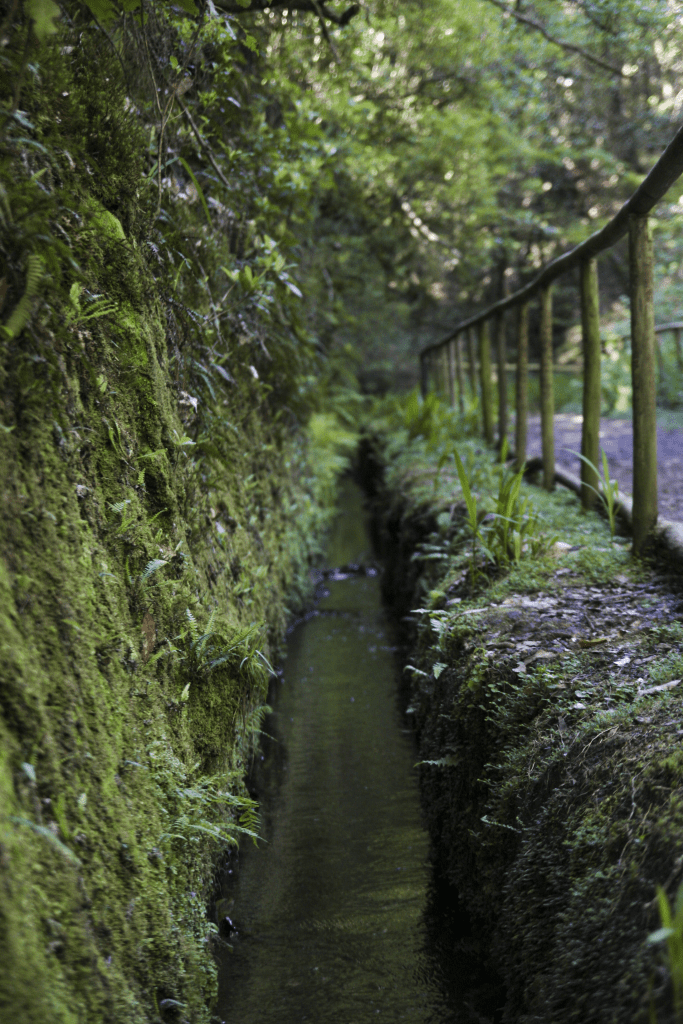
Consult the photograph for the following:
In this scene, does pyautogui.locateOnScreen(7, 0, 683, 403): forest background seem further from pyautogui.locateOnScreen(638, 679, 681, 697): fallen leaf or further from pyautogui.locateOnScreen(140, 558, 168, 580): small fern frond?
pyautogui.locateOnScreen(638, 679, 681, 697): fallen leaf

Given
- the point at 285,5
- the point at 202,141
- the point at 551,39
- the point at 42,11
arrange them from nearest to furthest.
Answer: the point at 42,11
the point at 202,141
the point at 285,5
the point at 551,39

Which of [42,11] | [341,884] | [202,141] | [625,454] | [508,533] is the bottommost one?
[341,884]

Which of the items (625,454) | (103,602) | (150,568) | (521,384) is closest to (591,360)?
(521,384)

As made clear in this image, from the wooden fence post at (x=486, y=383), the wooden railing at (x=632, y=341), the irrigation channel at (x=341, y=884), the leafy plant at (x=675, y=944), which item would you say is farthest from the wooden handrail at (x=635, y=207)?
the irrigation channel at (x=341, y=884)

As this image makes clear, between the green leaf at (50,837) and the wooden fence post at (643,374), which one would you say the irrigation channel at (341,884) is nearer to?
the green leaf at (50,837)

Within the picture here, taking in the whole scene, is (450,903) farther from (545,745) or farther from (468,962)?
(545,745)

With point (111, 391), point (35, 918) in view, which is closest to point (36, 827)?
point (35, 918)

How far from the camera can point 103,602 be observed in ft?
6.18

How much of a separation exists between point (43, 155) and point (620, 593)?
277 cm

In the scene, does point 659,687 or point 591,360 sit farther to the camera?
point 591,360

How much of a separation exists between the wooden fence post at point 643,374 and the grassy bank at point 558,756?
291mm

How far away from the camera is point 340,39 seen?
253 inches

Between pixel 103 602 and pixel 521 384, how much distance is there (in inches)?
175

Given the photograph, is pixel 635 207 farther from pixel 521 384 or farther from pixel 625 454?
pixel 625 454
